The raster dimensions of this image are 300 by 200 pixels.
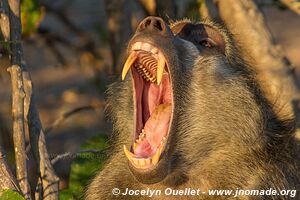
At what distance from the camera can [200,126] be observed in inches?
133

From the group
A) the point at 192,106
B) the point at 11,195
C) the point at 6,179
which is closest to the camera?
the point at 11,195

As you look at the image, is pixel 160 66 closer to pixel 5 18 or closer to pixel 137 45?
pixel 137 45

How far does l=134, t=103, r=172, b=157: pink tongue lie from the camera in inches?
127

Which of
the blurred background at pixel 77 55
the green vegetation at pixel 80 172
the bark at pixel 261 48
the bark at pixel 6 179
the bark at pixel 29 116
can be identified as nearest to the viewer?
the bark at pixel 6 179

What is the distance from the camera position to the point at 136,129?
3.29 meters

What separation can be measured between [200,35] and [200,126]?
1.13 ft

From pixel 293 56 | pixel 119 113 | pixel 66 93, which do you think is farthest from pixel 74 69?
pixel 119 113

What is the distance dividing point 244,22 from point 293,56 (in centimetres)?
436

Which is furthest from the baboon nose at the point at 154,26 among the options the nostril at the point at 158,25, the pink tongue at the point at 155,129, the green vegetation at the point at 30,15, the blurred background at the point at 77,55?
the green vegetation at the point at 30,15

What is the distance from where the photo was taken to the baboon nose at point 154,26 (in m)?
3.09

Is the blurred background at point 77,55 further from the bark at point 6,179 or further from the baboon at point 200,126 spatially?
the bark at point 6,179

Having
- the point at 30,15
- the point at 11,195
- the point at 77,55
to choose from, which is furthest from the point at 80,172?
the point at 77,55

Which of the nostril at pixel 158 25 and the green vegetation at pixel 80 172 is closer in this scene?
the nostril at pixel 158 25

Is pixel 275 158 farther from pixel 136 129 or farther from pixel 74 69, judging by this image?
pixel 74 69
